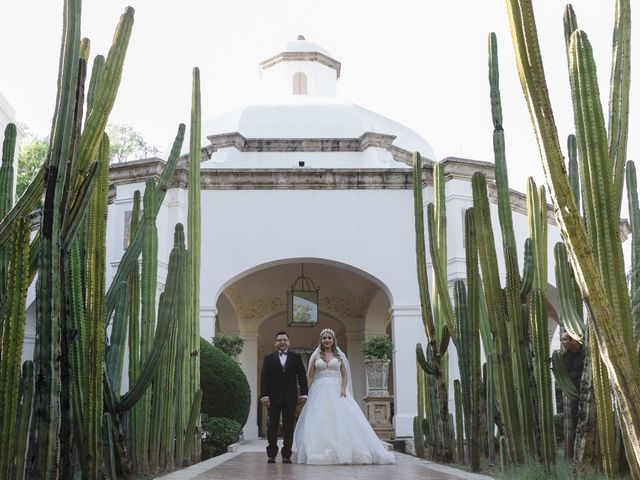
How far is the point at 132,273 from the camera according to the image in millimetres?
5996

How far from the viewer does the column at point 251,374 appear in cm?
1675

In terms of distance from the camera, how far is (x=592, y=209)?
3.68 metres

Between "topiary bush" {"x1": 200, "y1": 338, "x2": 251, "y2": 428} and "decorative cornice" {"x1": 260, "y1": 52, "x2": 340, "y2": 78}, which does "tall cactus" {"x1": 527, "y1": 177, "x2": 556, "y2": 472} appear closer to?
"topiary bush" {"x1": 200, "y1": 338, "x2": 251, "y2": 428}

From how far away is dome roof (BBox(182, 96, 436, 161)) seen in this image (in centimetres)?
1852

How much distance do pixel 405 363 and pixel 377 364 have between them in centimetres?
71

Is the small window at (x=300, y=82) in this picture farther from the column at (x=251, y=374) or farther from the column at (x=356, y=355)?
the column at (x=251, y=374)

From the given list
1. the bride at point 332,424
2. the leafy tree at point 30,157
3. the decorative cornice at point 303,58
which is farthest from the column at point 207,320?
the leafy tree at point 30,157

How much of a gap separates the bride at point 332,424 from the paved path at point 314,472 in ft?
1.02

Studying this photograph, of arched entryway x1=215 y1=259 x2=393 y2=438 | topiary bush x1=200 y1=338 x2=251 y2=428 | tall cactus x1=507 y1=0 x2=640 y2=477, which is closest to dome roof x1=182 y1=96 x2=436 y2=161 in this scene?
arched entryway x1=215 y1=259 x2=393 y2=438

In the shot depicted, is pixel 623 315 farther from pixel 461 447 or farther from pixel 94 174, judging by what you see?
pixel 461 447

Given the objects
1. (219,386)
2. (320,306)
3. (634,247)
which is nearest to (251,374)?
(320,306)

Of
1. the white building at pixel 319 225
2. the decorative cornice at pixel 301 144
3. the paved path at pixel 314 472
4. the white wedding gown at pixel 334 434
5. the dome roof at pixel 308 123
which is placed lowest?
the paved path at pixel 314 472

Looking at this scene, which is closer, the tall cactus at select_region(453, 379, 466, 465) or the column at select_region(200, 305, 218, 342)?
the tall cactus at select_region(453, 379, 466, 465)

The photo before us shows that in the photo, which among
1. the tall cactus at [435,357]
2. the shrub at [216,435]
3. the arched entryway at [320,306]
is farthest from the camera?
the arched entryway at [320,306]
